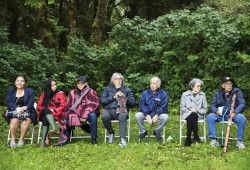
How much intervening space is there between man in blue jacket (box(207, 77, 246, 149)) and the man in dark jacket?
1598 millimetres

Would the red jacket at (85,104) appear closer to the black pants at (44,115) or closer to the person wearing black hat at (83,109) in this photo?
the person wearing black hat at (83,109)

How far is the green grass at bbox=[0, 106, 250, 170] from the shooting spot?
6.39 meters

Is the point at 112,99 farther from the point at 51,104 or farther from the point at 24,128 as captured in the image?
the point at 24,128

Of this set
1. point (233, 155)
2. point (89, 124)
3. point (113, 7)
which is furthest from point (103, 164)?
point (113, 7)

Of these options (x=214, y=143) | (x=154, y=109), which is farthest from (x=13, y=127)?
(x=214, y=143)

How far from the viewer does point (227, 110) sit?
25.7ft

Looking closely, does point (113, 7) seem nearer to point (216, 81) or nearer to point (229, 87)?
point (216, 81)

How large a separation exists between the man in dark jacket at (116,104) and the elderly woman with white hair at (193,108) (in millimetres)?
1045

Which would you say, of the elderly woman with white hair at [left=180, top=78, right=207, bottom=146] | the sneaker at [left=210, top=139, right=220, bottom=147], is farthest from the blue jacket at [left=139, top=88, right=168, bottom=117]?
the sneaker at [left=210, top=139, right=220, bottom=147]

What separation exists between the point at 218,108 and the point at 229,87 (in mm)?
471

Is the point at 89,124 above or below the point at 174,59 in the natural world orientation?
below

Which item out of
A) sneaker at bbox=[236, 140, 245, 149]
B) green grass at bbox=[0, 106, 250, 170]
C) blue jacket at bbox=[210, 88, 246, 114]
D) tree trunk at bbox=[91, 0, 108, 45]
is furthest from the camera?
tree trunk at bbox=[91, 0, 108, 45]

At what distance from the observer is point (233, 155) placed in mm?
6867

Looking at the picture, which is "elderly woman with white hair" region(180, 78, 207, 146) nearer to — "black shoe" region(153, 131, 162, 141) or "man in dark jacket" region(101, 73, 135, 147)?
"black shoe" region(153, 131, 162, 141)
